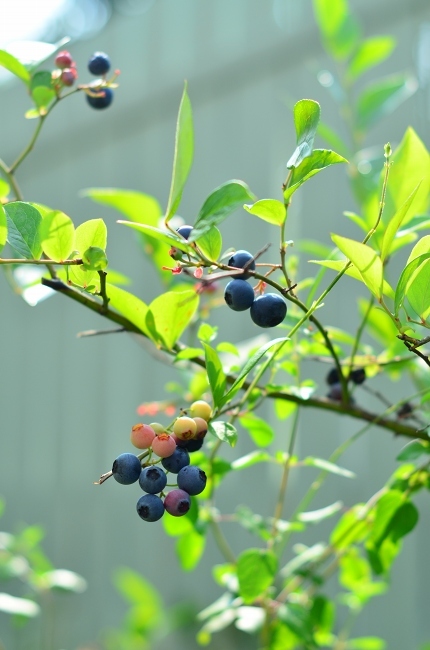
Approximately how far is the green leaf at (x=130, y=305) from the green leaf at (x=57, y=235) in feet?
0.16

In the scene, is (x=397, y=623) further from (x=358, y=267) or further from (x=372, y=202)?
(x=358, y=267)

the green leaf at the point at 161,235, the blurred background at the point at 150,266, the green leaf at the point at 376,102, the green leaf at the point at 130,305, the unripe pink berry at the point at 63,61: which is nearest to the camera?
the green leaf at the point at 161,235

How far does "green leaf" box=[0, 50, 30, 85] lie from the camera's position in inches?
22.0

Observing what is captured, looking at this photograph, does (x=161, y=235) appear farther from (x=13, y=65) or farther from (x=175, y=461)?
(x=13, y=65)

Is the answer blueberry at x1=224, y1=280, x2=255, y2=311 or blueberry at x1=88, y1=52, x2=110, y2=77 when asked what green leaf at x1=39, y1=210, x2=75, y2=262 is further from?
blueberry at x1=88, y1=52, x2=110, y2=77

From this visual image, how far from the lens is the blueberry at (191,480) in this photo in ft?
1.37

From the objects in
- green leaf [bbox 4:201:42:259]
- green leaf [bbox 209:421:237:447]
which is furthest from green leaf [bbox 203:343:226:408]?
green leaf [bbox 4:201:42:259]

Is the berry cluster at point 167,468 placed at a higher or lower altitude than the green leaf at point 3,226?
lower

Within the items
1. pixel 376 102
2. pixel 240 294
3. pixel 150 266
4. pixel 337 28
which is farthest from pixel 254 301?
pixel 150 266

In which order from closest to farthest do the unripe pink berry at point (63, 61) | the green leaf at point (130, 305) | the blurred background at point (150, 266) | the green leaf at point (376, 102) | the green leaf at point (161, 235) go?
the green leaf at point (161, 235) → the green leaf at point (130, 305) → the unripe pink berry at point (63, 61) → the green leaf at point (376, 102) → the blurred background at point (150, 266)

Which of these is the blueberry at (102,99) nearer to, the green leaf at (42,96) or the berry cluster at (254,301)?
the green leaf at (42,96)

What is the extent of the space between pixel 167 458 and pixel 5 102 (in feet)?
8.03

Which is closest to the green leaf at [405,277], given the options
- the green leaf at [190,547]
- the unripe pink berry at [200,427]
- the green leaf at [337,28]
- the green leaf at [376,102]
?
the unripe pink berry at [200,427]

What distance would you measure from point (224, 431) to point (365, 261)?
11cm
